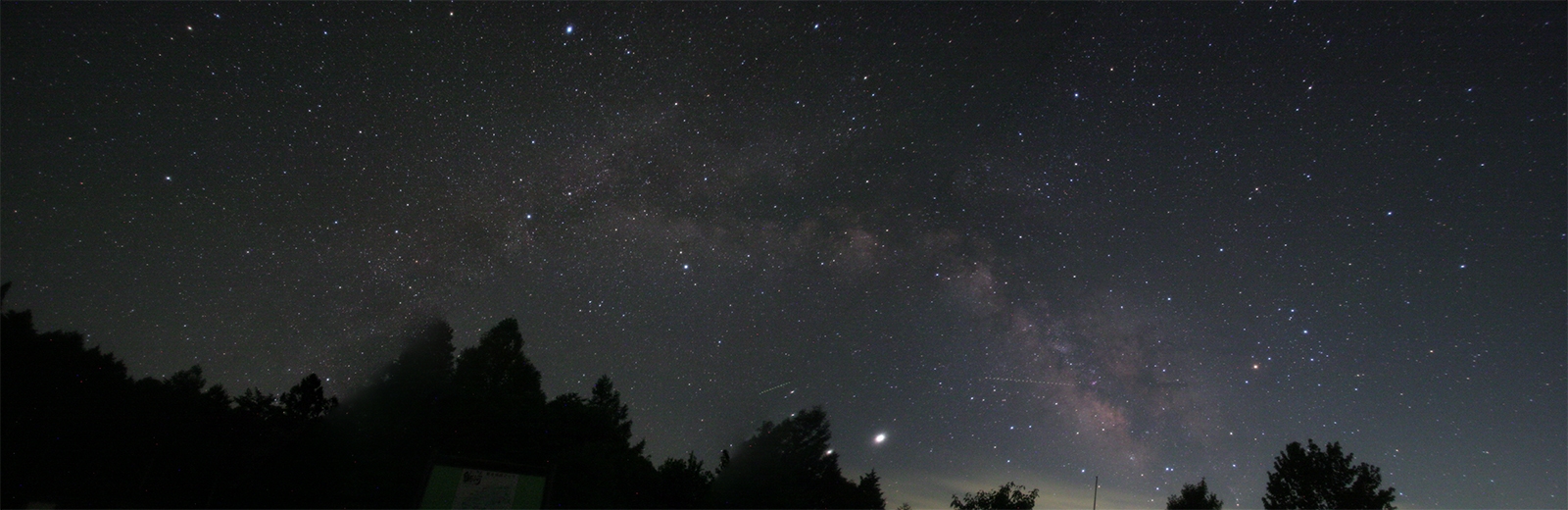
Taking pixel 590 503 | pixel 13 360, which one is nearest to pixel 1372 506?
pixel 590 503

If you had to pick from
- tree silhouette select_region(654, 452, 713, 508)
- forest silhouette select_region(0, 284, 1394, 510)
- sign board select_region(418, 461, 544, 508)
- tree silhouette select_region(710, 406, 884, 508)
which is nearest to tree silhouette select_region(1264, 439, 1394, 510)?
forest silhouette select_region(0, 284, 1394, 510)

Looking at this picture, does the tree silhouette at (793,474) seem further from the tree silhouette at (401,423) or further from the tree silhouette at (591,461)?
the tree silhouette at (401,423)

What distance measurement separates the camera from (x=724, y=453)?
110 ft

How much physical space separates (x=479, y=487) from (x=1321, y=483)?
40.2 m

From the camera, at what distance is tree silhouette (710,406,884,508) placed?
3634 cm

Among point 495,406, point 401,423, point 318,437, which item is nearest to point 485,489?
point 495,406

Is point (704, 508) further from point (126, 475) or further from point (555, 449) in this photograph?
point (126, 475)

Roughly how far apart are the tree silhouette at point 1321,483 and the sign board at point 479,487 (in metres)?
38.4

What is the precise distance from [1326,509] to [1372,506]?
1.88m

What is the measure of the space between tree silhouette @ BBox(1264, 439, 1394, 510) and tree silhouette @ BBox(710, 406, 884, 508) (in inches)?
859

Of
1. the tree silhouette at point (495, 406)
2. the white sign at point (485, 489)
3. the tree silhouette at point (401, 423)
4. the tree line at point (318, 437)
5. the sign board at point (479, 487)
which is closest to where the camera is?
the sign board at point (479, 487)

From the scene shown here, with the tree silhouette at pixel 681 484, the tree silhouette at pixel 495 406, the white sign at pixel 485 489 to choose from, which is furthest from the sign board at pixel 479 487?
the tree silhouette at pixel 495 406

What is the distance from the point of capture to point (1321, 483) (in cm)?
3294

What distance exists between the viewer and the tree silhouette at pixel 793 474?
119 feet
